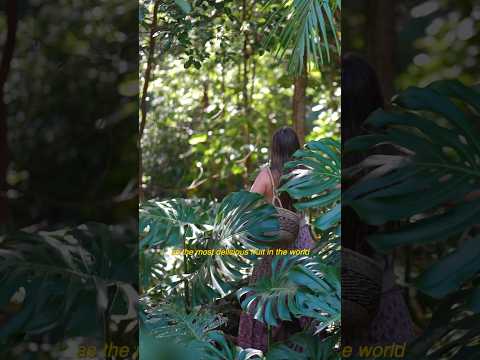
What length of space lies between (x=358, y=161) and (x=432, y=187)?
0.39 meters

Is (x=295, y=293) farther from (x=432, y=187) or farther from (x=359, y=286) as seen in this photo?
(x=432, y=187)

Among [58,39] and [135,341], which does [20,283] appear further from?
[58,39]

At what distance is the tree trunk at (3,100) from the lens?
3.81 meters

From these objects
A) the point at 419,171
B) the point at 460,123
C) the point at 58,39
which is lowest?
the point at 419,171

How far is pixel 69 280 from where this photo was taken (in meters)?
3.74

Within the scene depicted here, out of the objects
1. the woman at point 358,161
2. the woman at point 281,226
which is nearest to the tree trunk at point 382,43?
the woman at point 358,161

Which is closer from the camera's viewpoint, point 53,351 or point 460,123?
point 460,123

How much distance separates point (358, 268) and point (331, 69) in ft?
3.41

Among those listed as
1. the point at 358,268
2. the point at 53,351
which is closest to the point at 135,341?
the point at 53,351

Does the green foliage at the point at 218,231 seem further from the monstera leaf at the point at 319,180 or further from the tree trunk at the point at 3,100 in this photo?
the tree trunk at the point at 3,100

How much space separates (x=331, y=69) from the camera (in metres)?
3.59

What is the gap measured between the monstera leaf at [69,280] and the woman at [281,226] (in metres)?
0.63

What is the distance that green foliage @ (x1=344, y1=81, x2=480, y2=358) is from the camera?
3430mm

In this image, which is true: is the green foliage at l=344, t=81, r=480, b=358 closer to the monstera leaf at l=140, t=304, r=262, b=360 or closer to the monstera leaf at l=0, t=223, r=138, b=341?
the monstera leaf at l=140, t=304, r=262, b=360
